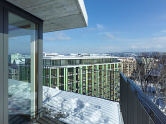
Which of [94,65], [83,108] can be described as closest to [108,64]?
[94,65]

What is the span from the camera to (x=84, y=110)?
114 inches

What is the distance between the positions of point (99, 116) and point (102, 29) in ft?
134

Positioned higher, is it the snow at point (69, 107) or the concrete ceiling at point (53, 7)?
the concrete ceiling at point (53, 7)

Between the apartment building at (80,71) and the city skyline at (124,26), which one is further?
the apartment building at (80,71)

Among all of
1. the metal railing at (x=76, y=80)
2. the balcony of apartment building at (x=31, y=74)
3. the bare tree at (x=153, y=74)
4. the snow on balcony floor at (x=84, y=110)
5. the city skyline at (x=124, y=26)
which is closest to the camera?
the balcony of apartment building at (x=31, y=74)

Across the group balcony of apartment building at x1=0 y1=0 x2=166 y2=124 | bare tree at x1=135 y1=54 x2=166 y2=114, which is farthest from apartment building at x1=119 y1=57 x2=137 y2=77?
balcony of apartment building at x1=0 y1=0 x2=166 y2=124

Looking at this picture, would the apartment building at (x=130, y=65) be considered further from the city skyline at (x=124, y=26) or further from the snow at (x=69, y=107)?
the snow at (x=69, y=107)

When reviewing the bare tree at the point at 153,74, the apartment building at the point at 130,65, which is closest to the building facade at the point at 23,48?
the bare tree at the point at 153,74

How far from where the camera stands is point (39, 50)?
8.50ft

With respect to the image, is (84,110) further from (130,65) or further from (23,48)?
(130,65)

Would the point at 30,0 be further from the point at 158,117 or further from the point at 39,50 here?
the point at 158,117

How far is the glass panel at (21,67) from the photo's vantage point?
1896mm

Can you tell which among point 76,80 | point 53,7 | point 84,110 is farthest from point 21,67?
point 76,80

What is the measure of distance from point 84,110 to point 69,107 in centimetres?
45
